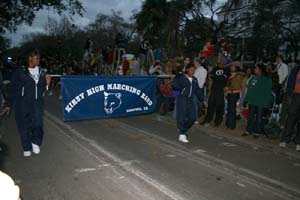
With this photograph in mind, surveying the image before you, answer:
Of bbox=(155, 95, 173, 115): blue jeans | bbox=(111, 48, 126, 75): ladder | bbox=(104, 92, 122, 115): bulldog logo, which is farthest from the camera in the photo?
bbox=(111, 48, 126, 75): ladder

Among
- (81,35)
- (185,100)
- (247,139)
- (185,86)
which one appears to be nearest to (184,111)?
(185,100)

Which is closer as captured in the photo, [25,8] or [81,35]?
[25,8]

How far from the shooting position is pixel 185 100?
317 inches

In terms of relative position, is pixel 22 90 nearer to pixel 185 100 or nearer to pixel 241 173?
pixel 185 100

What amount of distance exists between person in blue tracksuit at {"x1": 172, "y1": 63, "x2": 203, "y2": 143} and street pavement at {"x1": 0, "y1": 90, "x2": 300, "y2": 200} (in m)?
0.39

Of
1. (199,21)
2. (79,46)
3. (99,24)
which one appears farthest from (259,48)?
Result: (99,24)

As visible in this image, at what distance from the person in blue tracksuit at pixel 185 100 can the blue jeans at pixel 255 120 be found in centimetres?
150

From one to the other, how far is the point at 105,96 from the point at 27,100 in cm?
429

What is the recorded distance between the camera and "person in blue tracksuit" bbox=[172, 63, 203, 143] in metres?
8.02

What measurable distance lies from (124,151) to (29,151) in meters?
1.76

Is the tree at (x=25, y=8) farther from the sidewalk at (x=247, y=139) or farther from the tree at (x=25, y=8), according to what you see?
the sidewalk at (x=247, y=139)

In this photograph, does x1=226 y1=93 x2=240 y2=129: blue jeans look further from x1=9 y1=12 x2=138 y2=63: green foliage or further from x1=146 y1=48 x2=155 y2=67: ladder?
x1=9 y1=12 x2=138 y2=63: green foliage

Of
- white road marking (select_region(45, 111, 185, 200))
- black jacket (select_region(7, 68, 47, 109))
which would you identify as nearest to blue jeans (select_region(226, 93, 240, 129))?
white road marking (select_region(45, 111, 185, 200))

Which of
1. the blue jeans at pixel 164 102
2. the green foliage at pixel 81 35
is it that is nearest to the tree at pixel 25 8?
the blue jeans at pixel 164 102
